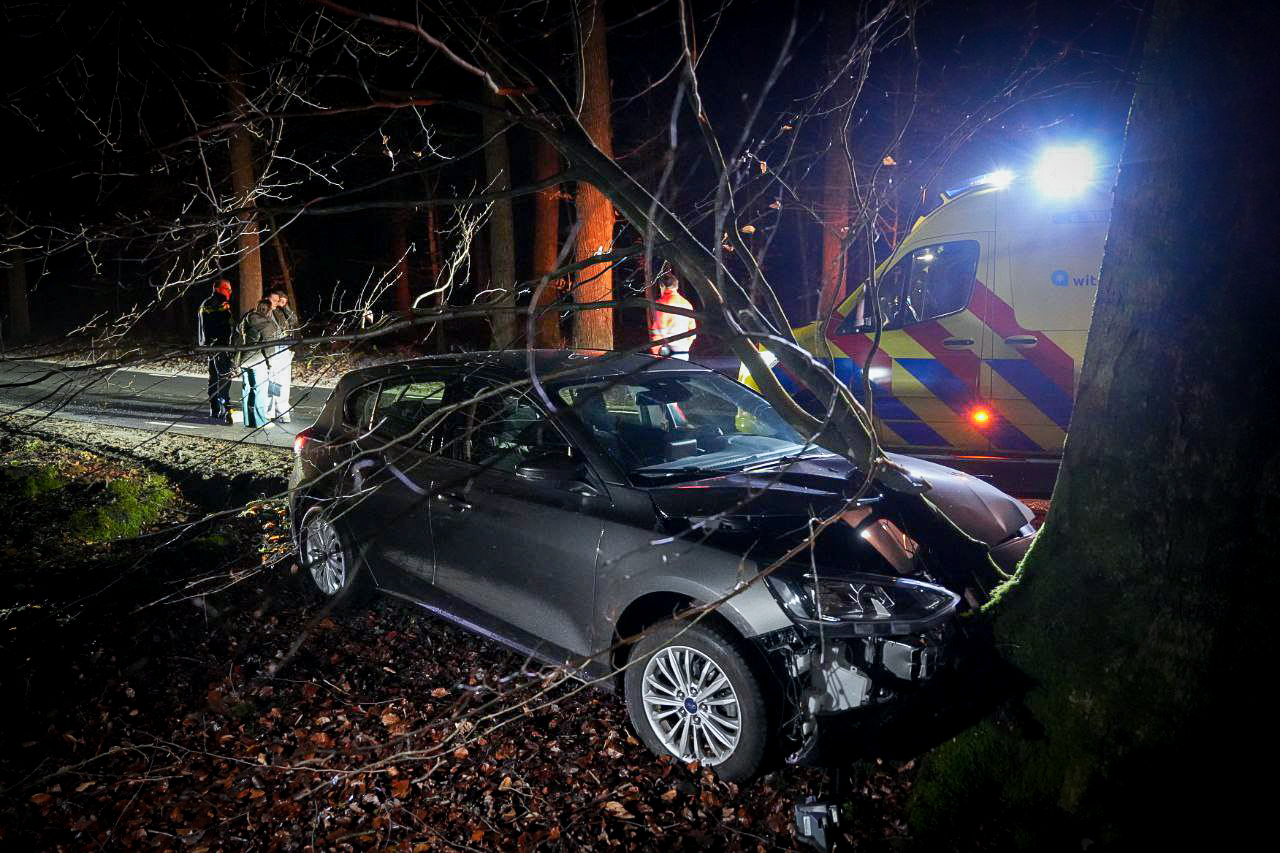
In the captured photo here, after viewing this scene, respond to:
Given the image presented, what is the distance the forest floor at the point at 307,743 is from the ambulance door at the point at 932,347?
14.1 feet

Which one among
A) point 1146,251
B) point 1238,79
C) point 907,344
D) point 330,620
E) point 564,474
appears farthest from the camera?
point 907,344

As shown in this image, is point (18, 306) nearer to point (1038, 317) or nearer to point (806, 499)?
point (1038, 317)

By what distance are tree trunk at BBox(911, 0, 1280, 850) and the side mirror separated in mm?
1774

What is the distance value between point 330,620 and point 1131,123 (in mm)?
4313

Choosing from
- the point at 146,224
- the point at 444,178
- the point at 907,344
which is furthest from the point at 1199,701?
the point at 444,178

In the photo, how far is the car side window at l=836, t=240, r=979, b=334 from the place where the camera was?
23.3ft

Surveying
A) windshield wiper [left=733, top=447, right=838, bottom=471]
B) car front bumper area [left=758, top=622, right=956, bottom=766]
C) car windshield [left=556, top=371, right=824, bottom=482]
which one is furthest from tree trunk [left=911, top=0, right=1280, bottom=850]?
car windshield [left=556, top=371, right=824, bottom=482]

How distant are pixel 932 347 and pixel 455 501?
4.53 metres

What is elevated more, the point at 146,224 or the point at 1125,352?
the point at 146,224

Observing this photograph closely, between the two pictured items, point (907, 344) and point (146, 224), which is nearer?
point (146, 224)

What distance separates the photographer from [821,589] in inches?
121

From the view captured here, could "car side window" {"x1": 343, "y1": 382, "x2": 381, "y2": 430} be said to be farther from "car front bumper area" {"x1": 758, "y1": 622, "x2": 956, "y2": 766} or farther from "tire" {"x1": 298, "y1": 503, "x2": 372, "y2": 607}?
"car front bumper area" {"x1": 758, "y1": 622, "x2": 956, "y2": 766}

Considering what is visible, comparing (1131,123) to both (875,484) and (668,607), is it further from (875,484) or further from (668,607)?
(668,607)

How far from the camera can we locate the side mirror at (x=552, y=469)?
146 inches
